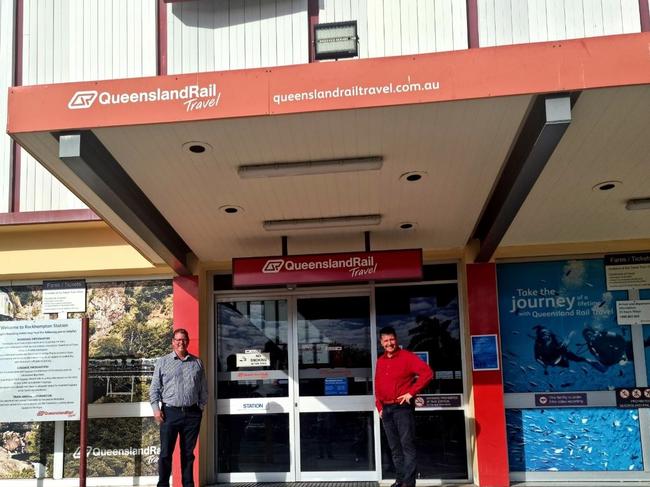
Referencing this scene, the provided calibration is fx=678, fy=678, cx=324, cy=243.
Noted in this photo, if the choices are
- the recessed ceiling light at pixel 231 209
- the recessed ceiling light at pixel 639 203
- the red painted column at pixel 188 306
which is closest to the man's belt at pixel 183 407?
the red painted column at pixel 188 306

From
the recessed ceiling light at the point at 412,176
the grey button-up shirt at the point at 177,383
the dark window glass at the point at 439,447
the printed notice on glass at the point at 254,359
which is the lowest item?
the dark window glass at the point at 439,447

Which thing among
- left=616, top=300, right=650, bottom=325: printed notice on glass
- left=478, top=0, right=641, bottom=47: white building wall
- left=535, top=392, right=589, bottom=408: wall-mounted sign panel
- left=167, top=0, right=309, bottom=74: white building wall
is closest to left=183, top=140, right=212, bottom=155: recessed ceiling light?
left=167, top=0, right=309, bottom=74: white building wall

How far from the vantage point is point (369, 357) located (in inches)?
308

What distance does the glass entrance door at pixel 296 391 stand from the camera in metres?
7.70

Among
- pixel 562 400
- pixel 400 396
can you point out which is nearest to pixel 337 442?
pixel 400 396

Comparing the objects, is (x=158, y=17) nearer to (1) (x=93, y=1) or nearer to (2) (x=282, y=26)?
(1) (x=93, y=1)

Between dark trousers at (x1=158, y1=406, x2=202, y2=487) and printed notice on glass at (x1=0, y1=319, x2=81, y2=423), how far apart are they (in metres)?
1.40

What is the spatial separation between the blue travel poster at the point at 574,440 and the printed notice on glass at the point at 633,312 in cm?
96

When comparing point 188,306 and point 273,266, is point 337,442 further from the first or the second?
point 273,266

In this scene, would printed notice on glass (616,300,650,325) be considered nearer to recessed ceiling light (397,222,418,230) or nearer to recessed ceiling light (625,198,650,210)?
recessed ceiling light (625,198,650,210)

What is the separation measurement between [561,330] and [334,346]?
8.44 ft

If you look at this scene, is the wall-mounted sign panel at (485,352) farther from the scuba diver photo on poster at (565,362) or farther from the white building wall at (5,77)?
the white building wall at (5,77)

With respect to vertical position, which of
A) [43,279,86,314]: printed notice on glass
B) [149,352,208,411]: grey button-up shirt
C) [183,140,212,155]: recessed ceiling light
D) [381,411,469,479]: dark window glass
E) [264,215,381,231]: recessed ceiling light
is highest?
[183,140,212,155]: recessed ceiling light

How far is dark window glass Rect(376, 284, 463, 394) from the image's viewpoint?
7.75 m
